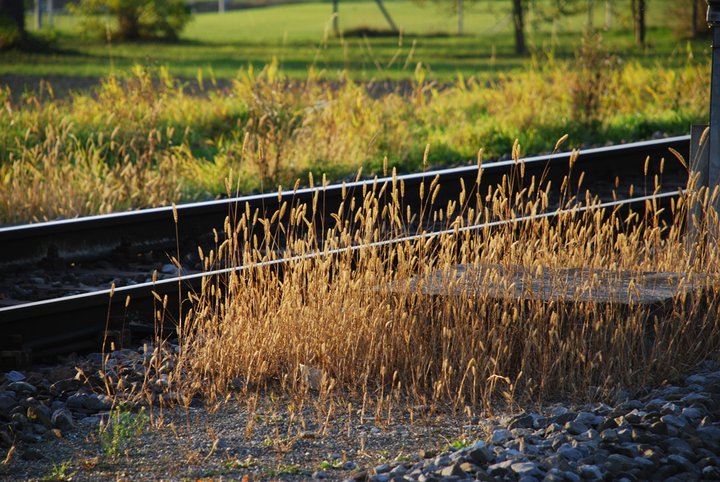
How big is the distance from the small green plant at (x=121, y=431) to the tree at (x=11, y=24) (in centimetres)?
2239

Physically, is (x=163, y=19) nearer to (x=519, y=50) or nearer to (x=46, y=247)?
(x=519, y=50)

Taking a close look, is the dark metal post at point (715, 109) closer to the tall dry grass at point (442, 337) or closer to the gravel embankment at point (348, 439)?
the tall dry grass at point (442, 337)

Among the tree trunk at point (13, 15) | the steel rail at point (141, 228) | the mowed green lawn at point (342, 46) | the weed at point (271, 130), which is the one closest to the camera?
the steel rail at point (141, 228)

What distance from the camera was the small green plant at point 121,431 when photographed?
3361 mm

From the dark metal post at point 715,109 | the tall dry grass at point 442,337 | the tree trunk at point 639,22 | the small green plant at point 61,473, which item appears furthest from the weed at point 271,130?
the tree trunk at point 639,22

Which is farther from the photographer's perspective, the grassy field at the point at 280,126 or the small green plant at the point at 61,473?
the grassy field at the point at 280,126

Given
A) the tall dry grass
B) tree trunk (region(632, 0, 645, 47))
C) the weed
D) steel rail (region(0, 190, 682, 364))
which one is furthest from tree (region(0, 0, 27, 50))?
the tall dry grass

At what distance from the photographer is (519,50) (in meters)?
27.7

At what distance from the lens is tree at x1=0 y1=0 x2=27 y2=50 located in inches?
925

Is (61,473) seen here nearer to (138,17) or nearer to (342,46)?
(342,46)

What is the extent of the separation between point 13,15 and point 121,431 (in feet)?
78.4

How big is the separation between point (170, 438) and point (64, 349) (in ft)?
3.94

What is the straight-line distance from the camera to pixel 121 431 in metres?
Answer: 3.47

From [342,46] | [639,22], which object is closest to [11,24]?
[342,46]
